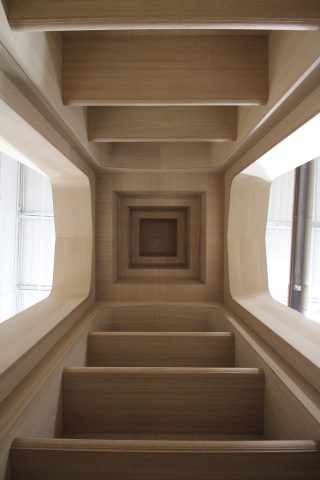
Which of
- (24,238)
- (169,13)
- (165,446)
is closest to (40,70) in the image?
(169,13)

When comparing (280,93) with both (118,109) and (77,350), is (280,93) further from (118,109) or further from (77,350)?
(77,350)

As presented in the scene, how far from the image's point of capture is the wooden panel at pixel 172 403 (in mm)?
1302

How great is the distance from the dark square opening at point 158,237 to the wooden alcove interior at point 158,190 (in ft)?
0.77

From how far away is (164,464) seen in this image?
92 cm

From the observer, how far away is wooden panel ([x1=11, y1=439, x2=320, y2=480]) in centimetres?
92

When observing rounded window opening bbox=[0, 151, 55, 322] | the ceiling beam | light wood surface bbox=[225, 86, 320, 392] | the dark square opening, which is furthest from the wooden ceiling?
rounded window opening bbox=[0, 151, 55, 322]

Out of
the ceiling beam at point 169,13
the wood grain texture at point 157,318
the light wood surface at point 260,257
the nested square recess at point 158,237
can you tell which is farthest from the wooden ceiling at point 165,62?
the wood grain texture at point 157,318

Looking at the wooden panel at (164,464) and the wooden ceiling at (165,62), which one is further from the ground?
the wooden ceiling at (165,62)

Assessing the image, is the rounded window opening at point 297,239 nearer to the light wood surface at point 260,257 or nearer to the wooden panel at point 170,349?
the light wood surface at point 260,257

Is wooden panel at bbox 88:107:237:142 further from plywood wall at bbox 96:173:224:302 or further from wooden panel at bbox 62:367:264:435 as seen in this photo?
wooden panel at bbox 62:367:264:435

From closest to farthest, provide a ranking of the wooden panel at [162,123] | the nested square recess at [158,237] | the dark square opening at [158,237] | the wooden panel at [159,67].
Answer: the wooden panel at [159,67]
the wooden panel at [162,123]
the nested square recess at [158,237]
the dark square opening at [158,237]

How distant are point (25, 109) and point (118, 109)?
72cm

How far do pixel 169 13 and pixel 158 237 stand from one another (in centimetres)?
190

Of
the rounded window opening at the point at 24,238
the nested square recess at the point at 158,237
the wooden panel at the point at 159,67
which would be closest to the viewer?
the wooden panel at the point at 159,67
